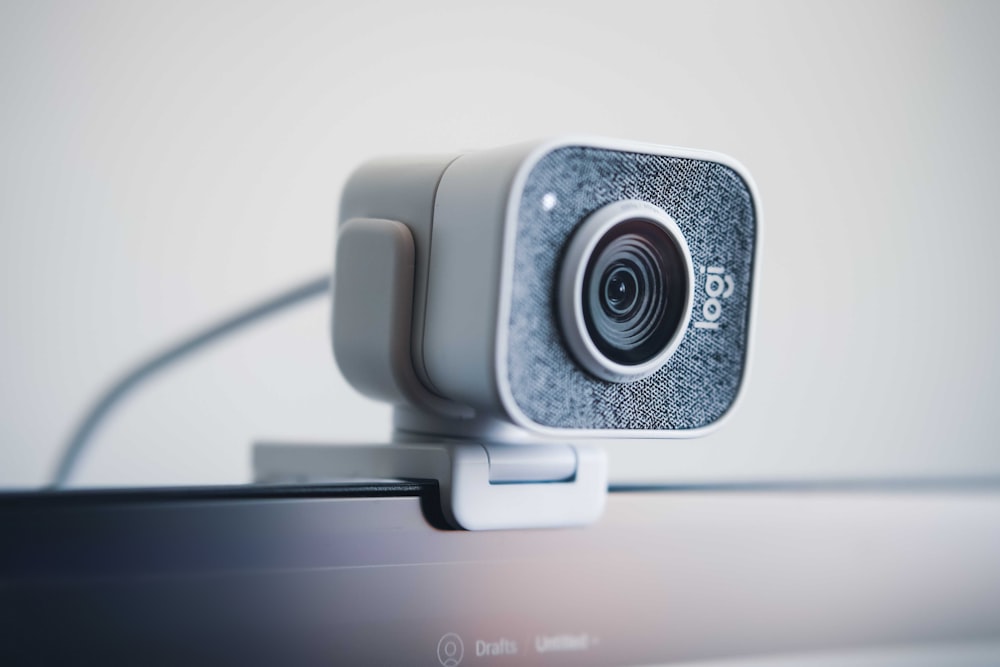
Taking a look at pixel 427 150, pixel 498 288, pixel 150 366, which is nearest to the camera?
pixel 498 288

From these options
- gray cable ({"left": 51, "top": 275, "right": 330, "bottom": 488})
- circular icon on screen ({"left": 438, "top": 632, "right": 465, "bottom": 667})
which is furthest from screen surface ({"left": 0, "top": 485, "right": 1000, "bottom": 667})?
gray cable ({"left": 51, "top": 275, "right": 330, "bottom": 488})

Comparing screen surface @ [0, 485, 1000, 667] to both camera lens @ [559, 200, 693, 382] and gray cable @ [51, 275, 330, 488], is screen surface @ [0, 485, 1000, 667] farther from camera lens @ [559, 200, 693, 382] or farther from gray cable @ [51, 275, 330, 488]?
gray cable @ [51, 275, 330, 488]

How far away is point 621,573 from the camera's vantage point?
64 cm

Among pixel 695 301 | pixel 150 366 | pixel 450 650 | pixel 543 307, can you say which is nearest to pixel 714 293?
pixel 695 301

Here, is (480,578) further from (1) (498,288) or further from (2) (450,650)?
(1) (498,288)

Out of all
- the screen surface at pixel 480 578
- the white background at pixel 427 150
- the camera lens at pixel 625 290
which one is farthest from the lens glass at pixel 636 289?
the white background at pixel 427 150

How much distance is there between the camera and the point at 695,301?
22.7 inches

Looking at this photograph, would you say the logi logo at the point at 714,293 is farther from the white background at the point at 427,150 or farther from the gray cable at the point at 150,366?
the gray cable at the point at 150,366

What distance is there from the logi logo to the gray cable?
37cm

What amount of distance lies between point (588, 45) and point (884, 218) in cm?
46

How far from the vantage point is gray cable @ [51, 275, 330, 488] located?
2.80 feet

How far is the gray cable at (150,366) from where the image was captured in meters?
0.85

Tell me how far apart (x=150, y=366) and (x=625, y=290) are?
481 millimetres

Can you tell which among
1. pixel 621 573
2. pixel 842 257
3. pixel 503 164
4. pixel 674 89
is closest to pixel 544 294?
pixel 503 164
